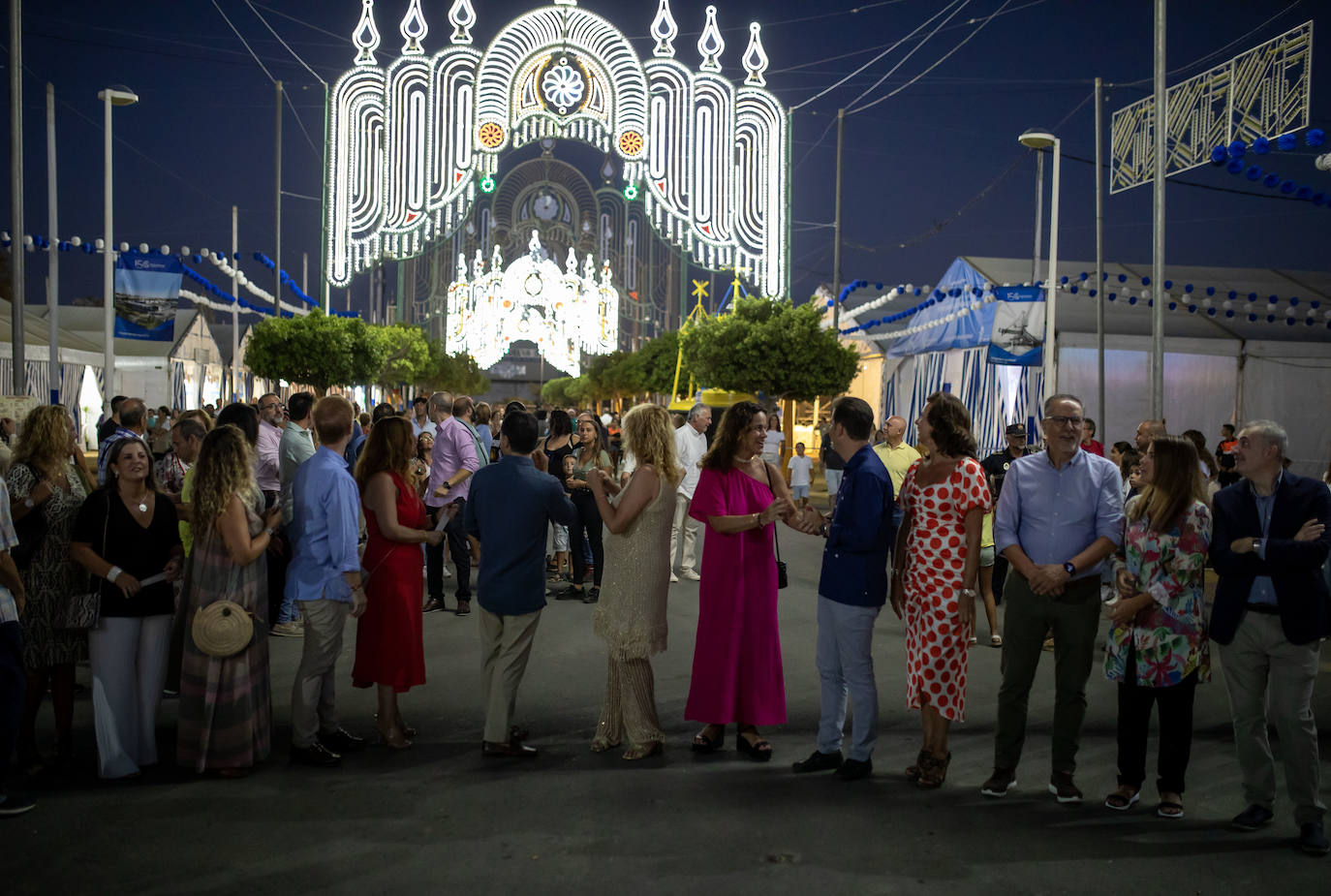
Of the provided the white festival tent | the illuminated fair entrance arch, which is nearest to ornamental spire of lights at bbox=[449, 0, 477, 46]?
the illuminated fair entrance arch

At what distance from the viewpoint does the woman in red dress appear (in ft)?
17.8

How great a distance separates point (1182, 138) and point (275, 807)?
52.6 feet

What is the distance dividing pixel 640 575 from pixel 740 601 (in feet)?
1.67

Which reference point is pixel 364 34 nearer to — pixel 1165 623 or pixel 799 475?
pixel 799 475

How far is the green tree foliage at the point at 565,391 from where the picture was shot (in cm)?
8944

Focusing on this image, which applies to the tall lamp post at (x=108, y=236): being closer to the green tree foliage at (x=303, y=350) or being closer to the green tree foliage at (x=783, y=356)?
the green tree foliage at (x=303, y=350)

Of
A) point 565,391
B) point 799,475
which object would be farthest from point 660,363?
point 565,391

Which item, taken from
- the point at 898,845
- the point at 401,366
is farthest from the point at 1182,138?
the point at 401,366

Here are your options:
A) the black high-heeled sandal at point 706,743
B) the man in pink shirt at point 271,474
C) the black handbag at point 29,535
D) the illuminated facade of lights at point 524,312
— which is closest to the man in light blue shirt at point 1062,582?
the black high-heeled sandal at point 706,743

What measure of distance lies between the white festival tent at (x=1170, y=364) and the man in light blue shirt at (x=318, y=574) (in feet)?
57.4

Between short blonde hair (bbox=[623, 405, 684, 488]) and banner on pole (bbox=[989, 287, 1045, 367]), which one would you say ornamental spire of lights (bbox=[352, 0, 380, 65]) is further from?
short blonde hair (bbox=[623, 405, 684, 488])

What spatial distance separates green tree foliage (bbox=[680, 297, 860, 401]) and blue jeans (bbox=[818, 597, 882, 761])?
2340 centimetres

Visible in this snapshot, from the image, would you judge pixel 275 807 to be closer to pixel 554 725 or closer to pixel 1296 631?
pixel 554 725

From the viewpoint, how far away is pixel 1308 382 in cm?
2259
